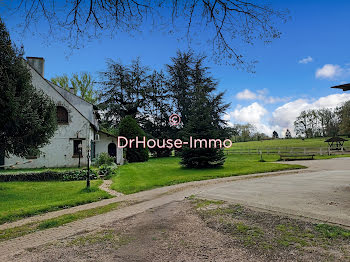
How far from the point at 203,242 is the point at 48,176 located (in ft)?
42.6

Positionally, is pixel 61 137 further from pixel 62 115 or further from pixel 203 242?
pixel 203 242

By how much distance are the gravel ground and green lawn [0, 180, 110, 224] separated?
351 centimetres

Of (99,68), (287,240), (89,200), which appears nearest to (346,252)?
(287,240)

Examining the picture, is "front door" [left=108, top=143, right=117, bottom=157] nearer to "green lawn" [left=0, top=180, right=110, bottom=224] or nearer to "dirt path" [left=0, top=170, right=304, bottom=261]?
"green lawn" [left=0, top=180, right=110, bottom=224]

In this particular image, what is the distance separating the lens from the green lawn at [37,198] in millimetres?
7751

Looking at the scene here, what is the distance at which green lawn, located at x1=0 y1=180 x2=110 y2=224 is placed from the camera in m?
7.75

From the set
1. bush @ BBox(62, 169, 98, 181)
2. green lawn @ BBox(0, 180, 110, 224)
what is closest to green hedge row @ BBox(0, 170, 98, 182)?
bush @ BBox(62, 169, 98, 181)

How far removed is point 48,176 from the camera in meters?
14.5

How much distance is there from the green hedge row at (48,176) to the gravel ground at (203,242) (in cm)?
975

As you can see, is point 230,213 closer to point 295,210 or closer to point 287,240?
point 295,210

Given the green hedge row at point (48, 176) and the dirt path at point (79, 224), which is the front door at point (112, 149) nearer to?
the green hedge row at point (48, 176)

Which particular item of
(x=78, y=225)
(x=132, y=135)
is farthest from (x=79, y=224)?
(x=132, y=135)

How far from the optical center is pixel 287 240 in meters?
4.30

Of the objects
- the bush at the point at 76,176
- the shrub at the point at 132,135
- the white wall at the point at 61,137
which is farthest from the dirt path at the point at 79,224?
the shrub at the point at 132,135
